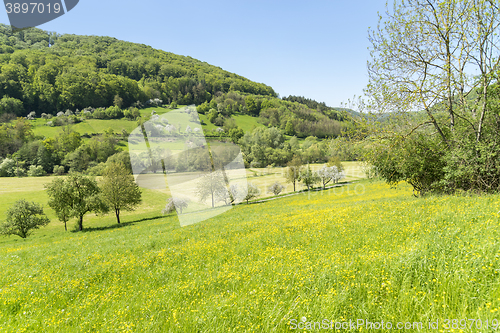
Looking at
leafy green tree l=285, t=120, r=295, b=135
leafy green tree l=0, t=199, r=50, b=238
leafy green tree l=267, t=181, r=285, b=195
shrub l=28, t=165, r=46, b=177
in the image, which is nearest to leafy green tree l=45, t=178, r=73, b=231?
leafy green tree l=0, t=199, r=50, b=238

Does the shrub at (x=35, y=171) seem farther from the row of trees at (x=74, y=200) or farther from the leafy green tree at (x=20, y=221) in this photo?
the leafy green tree at (x=20, y=221)

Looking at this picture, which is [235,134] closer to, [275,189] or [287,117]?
[287,117]

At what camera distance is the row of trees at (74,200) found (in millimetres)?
34969

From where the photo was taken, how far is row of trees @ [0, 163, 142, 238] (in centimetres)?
3497

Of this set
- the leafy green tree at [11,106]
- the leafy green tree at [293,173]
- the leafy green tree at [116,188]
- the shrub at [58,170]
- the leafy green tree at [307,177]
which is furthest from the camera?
the leafy green tree at [11,106]

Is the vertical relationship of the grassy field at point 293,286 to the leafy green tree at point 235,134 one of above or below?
below

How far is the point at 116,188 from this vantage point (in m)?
41.3

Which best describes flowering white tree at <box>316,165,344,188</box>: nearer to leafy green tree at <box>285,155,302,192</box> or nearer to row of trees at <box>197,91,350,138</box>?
leafy green tree at <box>285,155,302,192</box>

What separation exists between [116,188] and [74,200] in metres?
6.32

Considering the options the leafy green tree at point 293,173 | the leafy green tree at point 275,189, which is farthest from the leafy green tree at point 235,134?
the leafy green tree at point 275,189

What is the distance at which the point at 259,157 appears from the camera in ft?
365

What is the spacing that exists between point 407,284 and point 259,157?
108 m

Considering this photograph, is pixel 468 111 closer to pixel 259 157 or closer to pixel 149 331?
pixel 149 331

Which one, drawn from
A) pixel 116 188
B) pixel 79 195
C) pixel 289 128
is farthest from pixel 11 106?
pixel 289 128
